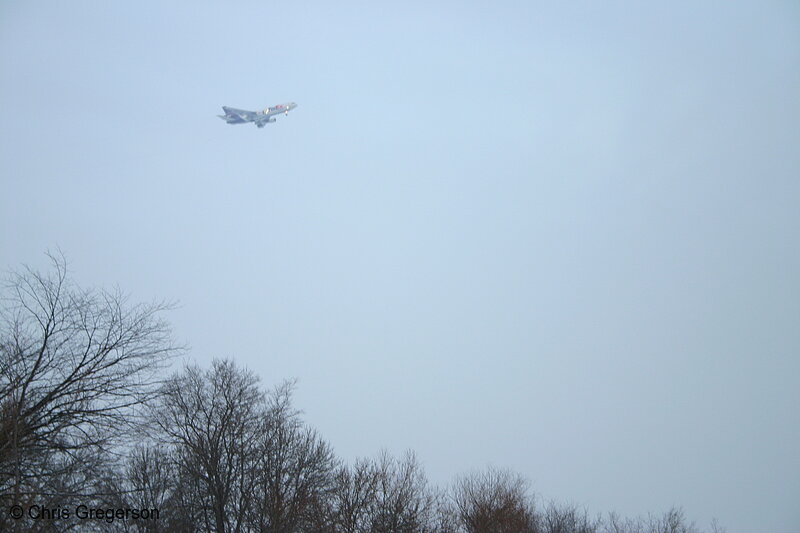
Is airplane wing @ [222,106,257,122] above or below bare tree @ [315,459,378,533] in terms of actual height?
above

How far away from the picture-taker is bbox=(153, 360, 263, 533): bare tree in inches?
1521

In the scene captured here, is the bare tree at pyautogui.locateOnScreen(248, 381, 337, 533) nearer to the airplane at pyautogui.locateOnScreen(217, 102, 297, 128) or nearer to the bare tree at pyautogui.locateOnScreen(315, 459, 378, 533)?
the bare tree at pyautogui.locateOnScreen(315, 459, 378, 533)

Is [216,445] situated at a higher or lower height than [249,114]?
lower

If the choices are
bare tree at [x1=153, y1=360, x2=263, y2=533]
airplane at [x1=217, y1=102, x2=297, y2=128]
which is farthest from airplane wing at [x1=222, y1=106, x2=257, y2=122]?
bare tree at [x1=153, y1=360, x2=263, y2=533]

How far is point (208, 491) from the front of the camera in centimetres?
3903

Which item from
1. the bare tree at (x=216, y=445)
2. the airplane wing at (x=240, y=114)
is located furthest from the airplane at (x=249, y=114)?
the bare tree at (x=216, y=445)

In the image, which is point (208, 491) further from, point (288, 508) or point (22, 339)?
point (22, 339)

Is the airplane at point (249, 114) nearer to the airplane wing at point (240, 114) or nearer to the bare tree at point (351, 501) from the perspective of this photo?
the airplane wing at point (240, 114)

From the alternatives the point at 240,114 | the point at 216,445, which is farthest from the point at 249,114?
the point at 216,445

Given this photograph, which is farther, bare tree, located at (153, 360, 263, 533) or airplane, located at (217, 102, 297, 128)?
airplane, located at (217, 102, 297, 128)

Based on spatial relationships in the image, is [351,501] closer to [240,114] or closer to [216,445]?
[216,445]

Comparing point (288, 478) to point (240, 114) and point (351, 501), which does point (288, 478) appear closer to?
point (351, 501)

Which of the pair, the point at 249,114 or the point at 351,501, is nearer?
the point at 351,501

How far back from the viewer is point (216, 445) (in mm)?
40562
